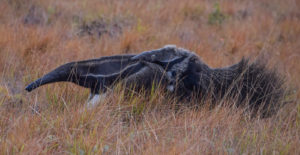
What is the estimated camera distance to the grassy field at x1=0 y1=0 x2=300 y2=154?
325cm

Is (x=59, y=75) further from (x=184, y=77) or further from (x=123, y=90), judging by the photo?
(x=184, y=77)

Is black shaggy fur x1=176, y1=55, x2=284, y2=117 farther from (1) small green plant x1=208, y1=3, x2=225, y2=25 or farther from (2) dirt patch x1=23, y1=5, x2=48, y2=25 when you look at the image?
(1) small green plant x1=208, y1=3, x2=225, y2=25

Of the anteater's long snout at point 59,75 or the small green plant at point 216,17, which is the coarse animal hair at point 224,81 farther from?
the small green plant at point 216,17

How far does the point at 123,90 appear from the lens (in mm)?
3926

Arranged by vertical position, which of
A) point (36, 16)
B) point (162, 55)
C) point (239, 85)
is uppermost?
point (36, 16)

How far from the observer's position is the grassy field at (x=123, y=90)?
10.7ft

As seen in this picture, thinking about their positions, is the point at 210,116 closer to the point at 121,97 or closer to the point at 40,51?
the point at 121,97

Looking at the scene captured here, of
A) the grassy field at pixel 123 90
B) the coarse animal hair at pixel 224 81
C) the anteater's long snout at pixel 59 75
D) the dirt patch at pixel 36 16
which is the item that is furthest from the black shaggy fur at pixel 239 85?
the dirt patch at pixel 36 16

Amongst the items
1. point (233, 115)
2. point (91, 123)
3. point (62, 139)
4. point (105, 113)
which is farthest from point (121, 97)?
point (233, 115)

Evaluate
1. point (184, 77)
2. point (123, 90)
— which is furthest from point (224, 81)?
point (123, 90)

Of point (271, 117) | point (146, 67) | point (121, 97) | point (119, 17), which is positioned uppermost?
point (119, 17)

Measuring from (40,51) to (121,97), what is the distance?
2310 mm

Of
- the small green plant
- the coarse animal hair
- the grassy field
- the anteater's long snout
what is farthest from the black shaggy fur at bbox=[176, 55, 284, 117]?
the small green plant

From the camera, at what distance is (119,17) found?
809 cm
